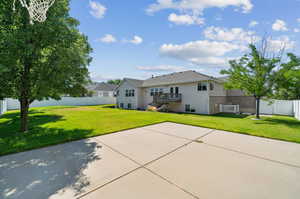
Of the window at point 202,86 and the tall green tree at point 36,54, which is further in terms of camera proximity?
the window at point 202,86

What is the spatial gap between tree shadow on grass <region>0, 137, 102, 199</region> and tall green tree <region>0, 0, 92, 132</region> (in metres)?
3.40

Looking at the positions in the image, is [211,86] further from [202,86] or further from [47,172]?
[47,172]

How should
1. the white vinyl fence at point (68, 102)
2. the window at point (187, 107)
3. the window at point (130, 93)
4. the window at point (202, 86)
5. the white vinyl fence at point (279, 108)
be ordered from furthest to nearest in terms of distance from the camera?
the window at point (130, 93)
the white vinyl fence at point (68, 102)
the window at point (187, 107)
the window at point (202, 86)
the white vinyl fence at point (279, 108)

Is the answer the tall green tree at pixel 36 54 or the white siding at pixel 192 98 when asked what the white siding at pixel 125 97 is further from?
the tall green tree at pixel 36 54

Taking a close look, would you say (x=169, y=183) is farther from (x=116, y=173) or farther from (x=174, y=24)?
(x=174, y=24)

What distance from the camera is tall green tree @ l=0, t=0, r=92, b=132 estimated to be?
A: 498 cm

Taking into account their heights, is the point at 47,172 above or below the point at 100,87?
below

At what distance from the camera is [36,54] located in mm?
5398

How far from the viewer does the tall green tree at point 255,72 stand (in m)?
10.5

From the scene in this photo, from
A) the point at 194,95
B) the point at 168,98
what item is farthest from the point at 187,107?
the point at 168,98

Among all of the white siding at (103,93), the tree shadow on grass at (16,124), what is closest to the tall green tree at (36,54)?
the tree shadow on grass at (16,124)

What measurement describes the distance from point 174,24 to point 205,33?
9.41 ft

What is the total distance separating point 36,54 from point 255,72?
1515cm

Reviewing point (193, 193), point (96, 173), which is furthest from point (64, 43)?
point (193, 193)
